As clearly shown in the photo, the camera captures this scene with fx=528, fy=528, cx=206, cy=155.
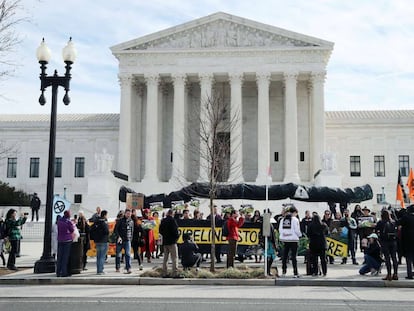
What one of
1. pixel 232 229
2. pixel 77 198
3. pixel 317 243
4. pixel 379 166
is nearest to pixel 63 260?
pixel 232 229

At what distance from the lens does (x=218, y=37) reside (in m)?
53.5

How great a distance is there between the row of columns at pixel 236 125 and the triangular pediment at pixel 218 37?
3.06m

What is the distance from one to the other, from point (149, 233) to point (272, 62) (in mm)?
35285

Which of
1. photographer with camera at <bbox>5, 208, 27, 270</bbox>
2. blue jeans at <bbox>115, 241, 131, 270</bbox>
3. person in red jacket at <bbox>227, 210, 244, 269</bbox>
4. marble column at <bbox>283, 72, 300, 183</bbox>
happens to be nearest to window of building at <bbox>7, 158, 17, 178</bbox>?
marble column at <bbox>283, 72, 300, 183</bbox>

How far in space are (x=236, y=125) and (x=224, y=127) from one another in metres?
1.27

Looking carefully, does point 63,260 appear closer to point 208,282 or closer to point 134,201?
point 208,282

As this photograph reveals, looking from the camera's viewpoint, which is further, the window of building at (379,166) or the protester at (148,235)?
the window of building at (379,166)

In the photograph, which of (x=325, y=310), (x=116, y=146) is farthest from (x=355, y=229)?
(x=116, y=146)

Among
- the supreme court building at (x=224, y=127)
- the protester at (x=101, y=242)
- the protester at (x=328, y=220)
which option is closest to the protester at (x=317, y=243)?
the protester at (x=328, y=220)

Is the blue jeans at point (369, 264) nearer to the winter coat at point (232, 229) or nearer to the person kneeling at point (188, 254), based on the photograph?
the winter coat at point (232, 229)

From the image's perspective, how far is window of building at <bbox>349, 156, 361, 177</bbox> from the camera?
2296 inches

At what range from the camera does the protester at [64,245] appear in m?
15.8

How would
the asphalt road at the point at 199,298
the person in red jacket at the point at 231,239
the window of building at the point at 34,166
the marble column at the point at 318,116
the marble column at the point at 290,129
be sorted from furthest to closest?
the window of building at the point at 34,166 < the marble column at the point at 318,116 < the marble column at the point at 290,129 < the person in red jacket at the point at 231,239 < the asphalt road at the point at 199,298

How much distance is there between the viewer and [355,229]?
20234 mm
